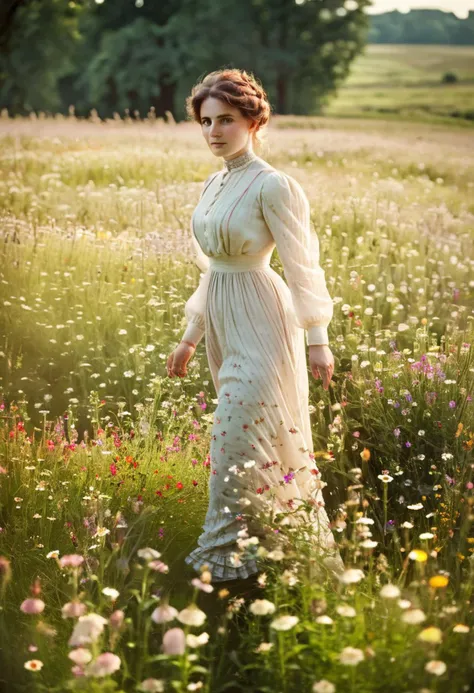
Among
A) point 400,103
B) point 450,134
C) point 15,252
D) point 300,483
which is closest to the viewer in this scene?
point 300,483

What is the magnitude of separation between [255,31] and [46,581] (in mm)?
20503

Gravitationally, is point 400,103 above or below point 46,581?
above

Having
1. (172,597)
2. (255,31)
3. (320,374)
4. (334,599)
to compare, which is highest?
(255,31)

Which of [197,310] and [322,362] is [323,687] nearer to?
[322,362]

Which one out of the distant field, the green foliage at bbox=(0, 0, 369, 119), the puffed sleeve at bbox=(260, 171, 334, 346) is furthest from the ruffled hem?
the green foliage at bbox=(0, 0, 369, 119)

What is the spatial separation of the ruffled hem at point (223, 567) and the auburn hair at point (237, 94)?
1.57m

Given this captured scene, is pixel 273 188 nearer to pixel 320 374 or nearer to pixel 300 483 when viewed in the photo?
pixel 320 374

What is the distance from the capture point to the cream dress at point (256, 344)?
3.02 m

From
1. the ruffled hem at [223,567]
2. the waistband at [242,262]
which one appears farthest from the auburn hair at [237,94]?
the ruffled hem at [223,567]

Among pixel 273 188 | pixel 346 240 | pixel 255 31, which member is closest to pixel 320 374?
pixel 273 188

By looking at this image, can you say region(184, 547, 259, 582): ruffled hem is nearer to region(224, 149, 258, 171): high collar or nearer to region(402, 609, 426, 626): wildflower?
region(402, 609, 426, 626): wildflower

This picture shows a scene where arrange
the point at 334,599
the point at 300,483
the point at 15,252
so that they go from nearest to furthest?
the point at 334,599 < the point at 300,483 < the point at 15,252

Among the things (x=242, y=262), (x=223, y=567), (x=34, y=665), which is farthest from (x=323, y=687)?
(x=242, y=262)

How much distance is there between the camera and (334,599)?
8.18ft
